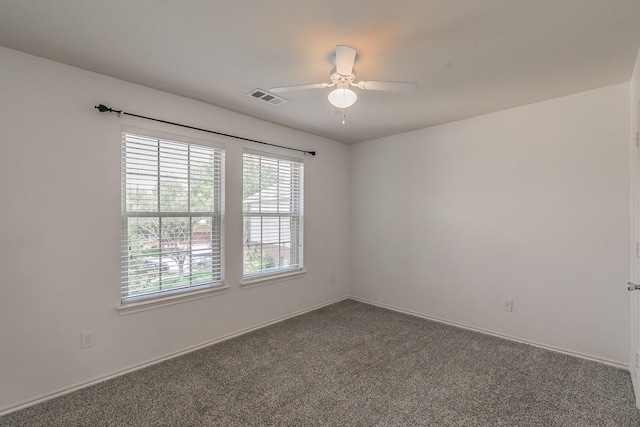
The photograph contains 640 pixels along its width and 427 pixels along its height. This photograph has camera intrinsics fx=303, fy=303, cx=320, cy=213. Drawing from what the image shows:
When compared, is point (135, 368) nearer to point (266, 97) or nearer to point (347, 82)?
point (266, 97)

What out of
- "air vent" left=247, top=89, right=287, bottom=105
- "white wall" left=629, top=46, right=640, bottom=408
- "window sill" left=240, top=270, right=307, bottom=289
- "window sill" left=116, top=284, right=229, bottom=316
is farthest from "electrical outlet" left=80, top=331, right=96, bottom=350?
"white wall" left=629, top=46, right=640, bottom=408

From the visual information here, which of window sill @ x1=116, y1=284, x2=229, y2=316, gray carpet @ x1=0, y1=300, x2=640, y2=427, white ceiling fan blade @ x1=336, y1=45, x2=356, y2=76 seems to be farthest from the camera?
window sill @ x1=116, y1=284, x2=229, y2=316

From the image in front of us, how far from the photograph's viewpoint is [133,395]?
227cm

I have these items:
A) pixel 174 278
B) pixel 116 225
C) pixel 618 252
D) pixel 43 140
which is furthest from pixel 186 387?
pixel 618 252

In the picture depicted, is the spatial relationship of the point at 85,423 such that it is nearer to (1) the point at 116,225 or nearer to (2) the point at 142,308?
(2) the point at 142,308

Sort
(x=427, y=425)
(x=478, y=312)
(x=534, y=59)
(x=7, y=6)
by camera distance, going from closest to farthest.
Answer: (x=7, y=6) → (x=427, y=425) → (x=534, y=59) → (x=478, y=312)

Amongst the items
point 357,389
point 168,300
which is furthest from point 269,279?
point 357,389

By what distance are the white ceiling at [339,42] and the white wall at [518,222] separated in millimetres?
483

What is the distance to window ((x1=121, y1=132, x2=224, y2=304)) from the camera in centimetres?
267

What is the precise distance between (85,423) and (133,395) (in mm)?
323

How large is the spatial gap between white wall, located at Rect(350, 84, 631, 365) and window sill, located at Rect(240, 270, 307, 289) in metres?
1.26

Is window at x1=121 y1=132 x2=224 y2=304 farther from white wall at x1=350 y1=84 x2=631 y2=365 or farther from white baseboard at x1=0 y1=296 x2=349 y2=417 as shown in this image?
white wall at x1=350 y1=84 x2=631 y2=365

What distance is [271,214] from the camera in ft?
12.5

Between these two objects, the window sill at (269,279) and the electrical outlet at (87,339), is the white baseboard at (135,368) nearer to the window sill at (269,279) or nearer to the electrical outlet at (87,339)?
the electrical outlet at (87,339)
